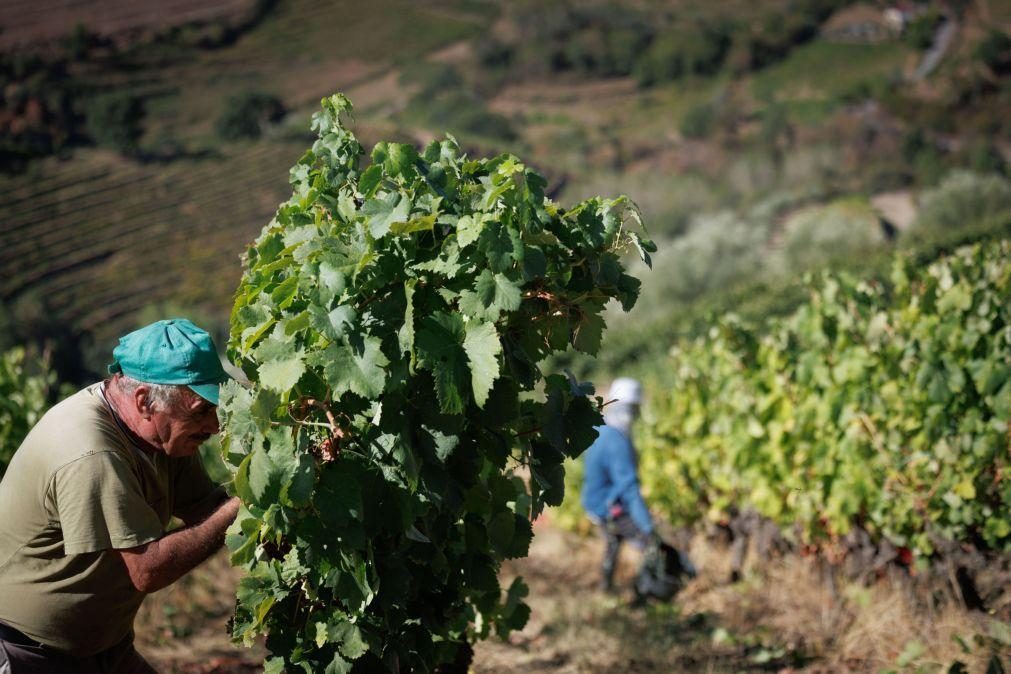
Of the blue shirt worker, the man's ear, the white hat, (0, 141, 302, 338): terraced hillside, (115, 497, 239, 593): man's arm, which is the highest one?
(0, 141, 302, 338): terraced hillside

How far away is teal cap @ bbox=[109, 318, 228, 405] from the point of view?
2.39m

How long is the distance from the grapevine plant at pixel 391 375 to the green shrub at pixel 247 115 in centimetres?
2432

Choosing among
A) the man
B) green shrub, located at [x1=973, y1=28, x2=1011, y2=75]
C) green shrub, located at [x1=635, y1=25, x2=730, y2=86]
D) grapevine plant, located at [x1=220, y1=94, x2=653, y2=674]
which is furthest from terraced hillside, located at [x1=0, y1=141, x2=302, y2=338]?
green shrub, located at [x1=973, y1=28, x2=1011, y2=75]

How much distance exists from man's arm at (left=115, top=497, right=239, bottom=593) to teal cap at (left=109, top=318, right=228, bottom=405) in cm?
35

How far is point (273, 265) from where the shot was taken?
2400 millimetres

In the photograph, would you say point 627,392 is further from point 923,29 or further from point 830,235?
point 923,29

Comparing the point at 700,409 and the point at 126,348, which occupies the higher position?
the point at 126,348

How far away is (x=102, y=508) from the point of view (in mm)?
2256

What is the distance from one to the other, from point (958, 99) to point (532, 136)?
1453cm

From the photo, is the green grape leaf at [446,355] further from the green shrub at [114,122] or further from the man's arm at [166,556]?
the green shrub at [114,122]

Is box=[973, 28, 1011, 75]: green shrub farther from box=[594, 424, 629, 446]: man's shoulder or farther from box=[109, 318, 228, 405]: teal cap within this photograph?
box=[109, 318, 228, 405]: teal cap

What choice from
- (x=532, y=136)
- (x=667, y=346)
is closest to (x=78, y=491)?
(x=667, y=346)

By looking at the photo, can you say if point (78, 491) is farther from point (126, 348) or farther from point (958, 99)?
point (958, 99)

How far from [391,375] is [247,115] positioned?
2547 cm
